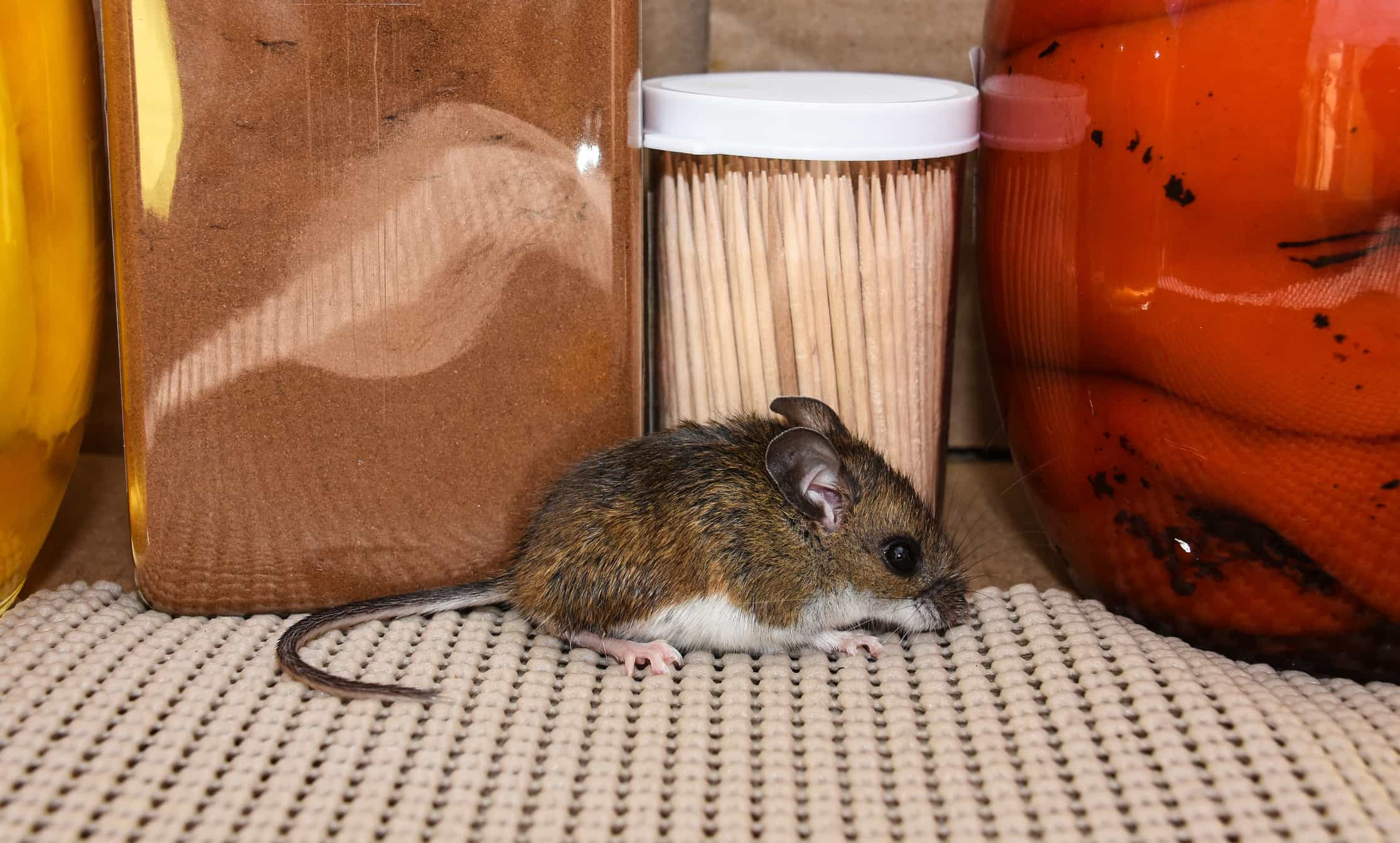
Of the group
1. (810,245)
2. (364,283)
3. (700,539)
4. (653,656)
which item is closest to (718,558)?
(700,539)

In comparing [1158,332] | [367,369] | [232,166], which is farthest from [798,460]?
[232,166]

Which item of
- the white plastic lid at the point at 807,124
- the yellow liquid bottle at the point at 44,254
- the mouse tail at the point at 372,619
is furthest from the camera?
the white plastic lid at the point at 807,124

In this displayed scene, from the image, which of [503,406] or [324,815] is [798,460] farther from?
[324,815]

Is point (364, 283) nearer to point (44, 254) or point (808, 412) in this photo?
point (44, 254)

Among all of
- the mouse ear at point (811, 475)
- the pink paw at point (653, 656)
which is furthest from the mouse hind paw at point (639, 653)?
the mouse ear at point (811, 475)

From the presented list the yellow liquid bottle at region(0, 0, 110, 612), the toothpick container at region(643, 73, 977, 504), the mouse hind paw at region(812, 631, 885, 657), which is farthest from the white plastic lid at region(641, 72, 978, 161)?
the yellow liquid bottle at region(0, 0, 110, 612)

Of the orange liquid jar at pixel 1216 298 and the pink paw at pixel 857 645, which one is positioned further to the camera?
the pink paw at pixel 857 645

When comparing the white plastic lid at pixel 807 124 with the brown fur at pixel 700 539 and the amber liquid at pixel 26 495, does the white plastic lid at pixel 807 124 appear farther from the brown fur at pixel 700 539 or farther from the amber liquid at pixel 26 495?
the amber liquid at pixel 26 495
